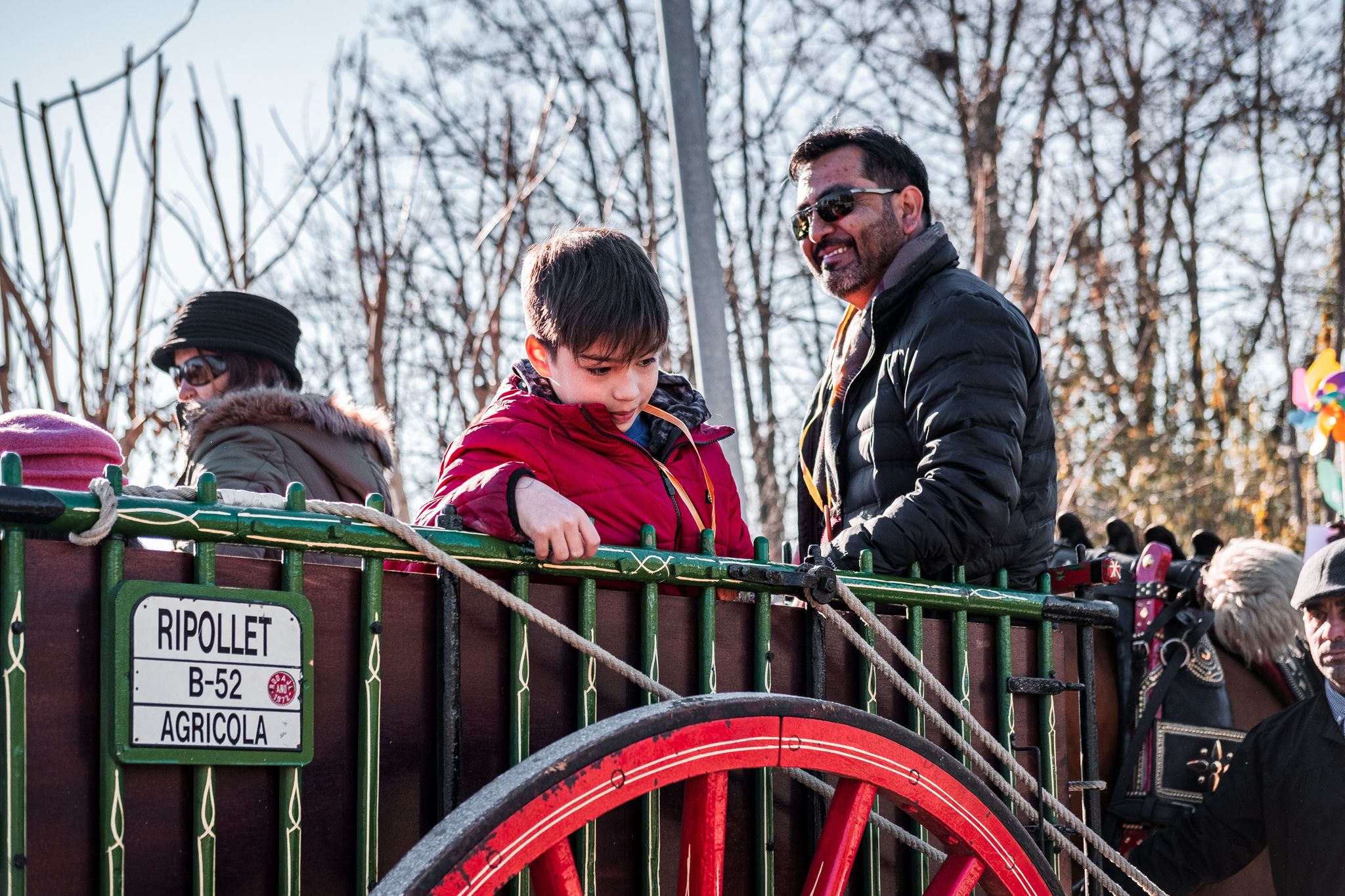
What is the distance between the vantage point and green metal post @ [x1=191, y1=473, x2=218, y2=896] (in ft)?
5.52

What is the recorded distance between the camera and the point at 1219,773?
348 centimetres

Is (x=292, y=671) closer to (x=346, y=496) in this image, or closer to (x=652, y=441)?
(x=652, y=441)

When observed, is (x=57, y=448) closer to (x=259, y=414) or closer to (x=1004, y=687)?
(x=259, y=414)

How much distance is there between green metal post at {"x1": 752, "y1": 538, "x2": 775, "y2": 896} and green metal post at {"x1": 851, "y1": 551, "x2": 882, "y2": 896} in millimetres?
193

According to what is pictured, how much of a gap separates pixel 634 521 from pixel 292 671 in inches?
33.1

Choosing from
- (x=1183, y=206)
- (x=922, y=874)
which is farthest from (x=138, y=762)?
(x=1183, y=206)

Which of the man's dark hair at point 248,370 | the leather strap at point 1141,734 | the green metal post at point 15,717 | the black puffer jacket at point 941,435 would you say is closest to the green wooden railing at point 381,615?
the green metal post at point 15,717

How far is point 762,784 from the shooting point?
2.28 m

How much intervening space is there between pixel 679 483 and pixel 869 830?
70 centimetres

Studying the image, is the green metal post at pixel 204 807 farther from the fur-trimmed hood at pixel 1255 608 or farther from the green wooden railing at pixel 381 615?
the fur-trimmed hood at pixel 1255 608

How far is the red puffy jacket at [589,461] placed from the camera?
239cm

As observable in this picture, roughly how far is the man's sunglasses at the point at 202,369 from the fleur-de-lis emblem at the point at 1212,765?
272 centimetres

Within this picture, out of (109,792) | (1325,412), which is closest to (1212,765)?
(1325,412)

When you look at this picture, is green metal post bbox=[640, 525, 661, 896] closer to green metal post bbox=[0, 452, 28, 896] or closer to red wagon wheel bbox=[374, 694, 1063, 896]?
Result: red wagon wheel bbox=[374, 694, 1063, 896]
